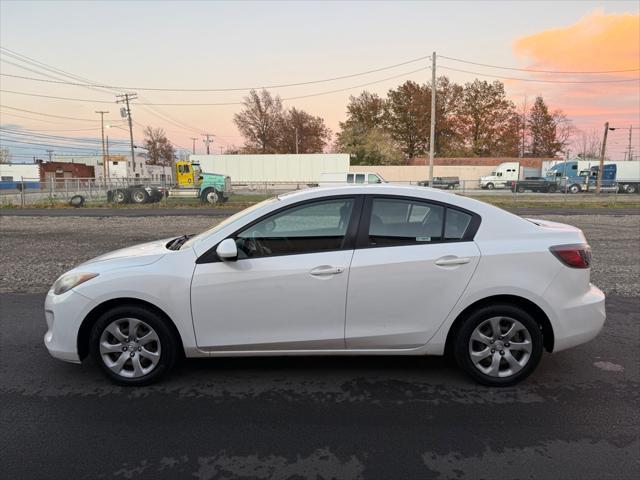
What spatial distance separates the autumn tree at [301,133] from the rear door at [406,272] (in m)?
75.1

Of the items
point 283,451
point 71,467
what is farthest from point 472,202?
point 71,467

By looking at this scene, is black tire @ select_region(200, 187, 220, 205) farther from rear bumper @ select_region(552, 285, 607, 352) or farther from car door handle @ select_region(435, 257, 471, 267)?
rear bumper @ select_region(552, 285, 607, 352)

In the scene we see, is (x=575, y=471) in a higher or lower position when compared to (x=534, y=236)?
lower

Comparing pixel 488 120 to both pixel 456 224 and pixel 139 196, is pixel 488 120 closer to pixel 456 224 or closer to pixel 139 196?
pixel 139 196

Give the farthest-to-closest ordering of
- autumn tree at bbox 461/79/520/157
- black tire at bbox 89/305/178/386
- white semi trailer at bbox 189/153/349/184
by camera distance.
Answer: autumn tree at bbox 461/79/520/157
white semi trailer at bbox 189/153/349/184
black tire at bbox 89/305/178/386

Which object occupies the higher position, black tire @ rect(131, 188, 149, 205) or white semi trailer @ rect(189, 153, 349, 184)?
white semi trailer @ rect(189, 153, 349, 184)

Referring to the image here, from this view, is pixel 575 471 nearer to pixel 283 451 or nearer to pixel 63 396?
pixel 283 451

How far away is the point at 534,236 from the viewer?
3707 mm

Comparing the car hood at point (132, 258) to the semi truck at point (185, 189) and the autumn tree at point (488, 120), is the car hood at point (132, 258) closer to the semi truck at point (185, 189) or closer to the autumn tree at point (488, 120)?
the semi truck at point (185, 189)

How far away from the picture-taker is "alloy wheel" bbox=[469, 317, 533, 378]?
3650 millimetres

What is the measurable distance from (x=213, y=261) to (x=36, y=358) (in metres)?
2.20

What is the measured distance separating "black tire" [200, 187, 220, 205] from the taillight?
26.3 metres

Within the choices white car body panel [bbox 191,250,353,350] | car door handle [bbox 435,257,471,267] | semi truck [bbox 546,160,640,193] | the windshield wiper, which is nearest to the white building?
semi truck [bbox 546,160,640,193]

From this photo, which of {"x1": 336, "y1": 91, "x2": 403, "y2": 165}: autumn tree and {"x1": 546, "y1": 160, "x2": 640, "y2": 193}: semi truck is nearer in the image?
{"x1": 546, "y1": 160, "x2": 640, "y2": 193}: semi truck
